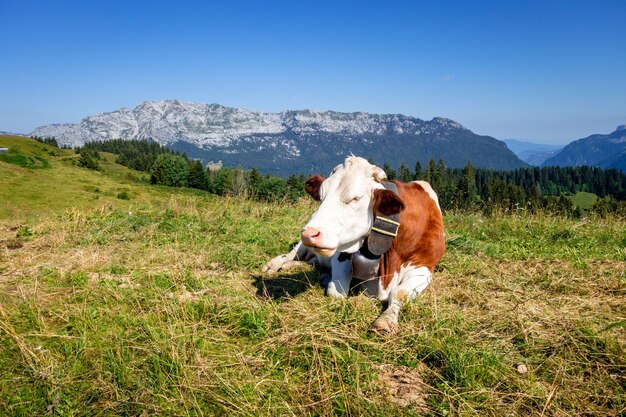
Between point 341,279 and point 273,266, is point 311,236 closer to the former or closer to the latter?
point 341,279

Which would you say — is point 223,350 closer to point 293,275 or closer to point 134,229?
point 293,275

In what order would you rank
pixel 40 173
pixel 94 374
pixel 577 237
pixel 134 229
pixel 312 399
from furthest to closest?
pixel 40 173 → pixel 134 229 → pixel 577 237 → pixel 94 374 → pixel 312 399

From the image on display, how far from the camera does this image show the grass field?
271cm

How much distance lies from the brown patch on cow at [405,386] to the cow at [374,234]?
0.51 meters

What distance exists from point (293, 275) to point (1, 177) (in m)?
59.0

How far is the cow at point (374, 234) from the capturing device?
12.4 feet

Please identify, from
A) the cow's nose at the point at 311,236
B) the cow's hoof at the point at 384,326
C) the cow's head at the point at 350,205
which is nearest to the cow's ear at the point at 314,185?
the cow's head at the point at 350,205

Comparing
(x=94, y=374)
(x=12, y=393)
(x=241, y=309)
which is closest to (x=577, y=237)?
(x=241, y=309)

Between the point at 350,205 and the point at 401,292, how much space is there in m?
1.21

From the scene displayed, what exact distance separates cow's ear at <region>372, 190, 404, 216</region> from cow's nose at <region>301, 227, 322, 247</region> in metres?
0.79

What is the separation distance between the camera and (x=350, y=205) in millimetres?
3918

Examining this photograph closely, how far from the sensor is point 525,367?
3064 millimetres

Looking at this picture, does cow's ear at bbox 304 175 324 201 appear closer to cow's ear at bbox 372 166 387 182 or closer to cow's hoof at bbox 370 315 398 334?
cow's ear at bbox 372 166 387 182

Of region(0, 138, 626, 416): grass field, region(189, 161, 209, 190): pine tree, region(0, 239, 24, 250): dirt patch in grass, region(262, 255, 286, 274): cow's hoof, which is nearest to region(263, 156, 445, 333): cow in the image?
region(0, 138, 626, 416): grass field
